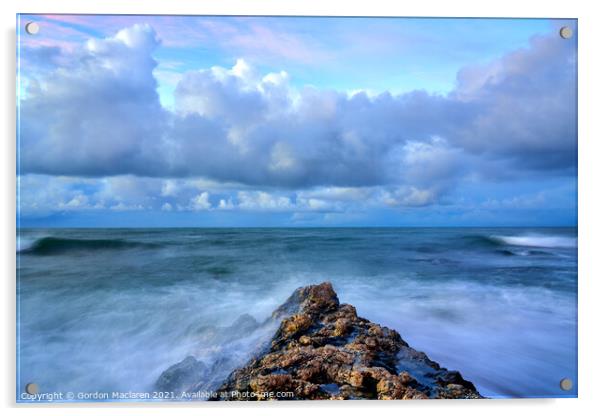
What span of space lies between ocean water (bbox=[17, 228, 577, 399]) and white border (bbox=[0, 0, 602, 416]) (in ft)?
0.30

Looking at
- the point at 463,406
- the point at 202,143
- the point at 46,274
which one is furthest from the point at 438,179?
the point at 46,274

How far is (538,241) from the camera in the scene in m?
2.96

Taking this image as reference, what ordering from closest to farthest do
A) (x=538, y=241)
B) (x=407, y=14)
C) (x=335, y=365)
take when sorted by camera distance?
(x=335, y=365), (x=407, y=14), (x=538, y=241)

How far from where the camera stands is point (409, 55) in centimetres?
291

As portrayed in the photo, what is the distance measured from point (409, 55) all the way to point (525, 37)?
2.63ft

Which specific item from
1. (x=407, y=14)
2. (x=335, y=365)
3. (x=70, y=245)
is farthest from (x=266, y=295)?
(x=407, y=14)

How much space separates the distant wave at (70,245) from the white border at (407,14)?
0.13 m

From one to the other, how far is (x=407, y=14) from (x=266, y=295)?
7.10 ft

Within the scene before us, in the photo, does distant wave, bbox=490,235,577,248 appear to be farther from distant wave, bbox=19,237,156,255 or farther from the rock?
distant wave, bbox=19,237,156,255

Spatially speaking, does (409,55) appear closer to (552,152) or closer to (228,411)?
(552,152)

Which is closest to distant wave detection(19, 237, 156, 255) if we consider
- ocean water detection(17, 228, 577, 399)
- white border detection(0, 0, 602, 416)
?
ocean water detection(17, 228, 577, 399)

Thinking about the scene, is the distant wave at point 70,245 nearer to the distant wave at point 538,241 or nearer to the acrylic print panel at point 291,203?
the acrylic print panel at point 291,203

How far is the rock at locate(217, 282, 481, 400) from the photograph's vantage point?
2.60 meters

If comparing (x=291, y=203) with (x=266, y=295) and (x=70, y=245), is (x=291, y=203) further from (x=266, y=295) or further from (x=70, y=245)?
(x=70, y=245)
